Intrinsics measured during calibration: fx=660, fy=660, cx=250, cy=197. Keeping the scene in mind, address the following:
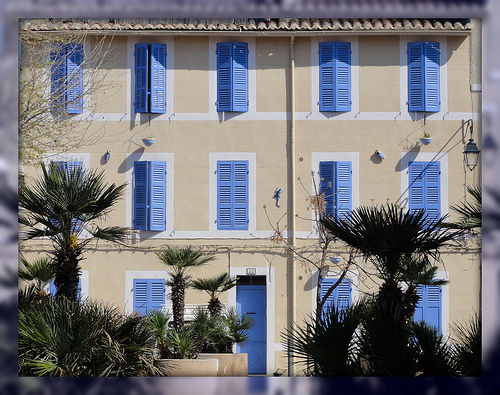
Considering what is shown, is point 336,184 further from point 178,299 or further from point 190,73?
point 178,299

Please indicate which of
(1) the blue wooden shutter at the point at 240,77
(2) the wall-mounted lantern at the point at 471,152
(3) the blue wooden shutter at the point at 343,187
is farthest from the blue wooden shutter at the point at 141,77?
(2) the wall-mounted lantern at the point at 471,152

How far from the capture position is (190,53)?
28.6 feet

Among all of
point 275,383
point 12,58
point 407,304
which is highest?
point 12,58

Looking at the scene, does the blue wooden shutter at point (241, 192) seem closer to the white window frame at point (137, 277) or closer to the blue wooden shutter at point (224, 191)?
the blue wooden shutter at point (224, 191)

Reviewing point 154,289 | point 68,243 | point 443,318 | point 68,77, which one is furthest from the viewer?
point 154,289

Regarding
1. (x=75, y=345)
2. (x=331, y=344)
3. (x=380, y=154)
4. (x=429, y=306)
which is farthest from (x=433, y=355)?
(x=380, y=154)

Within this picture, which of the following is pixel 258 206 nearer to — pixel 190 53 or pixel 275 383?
pixel 190 53

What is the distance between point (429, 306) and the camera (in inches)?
281

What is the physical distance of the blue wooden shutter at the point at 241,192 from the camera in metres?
8.94

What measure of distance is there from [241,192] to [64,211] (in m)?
3.20

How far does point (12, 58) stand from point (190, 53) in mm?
3975

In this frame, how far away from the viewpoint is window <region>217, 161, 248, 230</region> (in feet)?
29.3

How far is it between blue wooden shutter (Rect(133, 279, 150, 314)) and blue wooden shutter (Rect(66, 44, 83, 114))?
2.41m

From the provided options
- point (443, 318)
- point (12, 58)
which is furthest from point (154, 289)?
point (12, 58)
